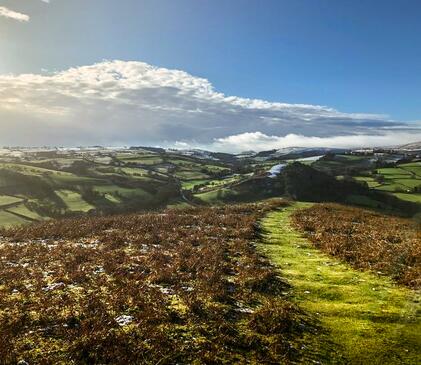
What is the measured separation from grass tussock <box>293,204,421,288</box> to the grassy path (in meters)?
0.90

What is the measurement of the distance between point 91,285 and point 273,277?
7491 millimetres

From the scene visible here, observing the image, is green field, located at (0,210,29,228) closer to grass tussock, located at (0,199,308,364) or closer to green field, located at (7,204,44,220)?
green field, located at (7,204,44,220)

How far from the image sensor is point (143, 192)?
3907 inches

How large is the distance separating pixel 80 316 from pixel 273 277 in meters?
8.31

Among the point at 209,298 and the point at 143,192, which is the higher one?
the point at 209,298

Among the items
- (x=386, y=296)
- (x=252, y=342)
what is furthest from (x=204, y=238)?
(x=252, y=342)

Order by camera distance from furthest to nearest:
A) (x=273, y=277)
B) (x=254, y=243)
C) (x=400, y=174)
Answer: (x=400, y=174) → (x=254, y=243) → (x=273, y=277)

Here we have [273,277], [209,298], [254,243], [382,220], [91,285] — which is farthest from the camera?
[382,220]

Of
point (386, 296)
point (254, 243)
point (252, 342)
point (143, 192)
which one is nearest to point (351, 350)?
point (252, 342)

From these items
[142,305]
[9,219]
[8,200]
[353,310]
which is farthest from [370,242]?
[8,200]

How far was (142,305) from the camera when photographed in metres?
13.1

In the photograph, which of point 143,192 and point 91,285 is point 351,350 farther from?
point 143,192

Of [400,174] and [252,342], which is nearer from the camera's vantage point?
[252,342]

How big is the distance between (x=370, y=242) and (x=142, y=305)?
53.1 feet
